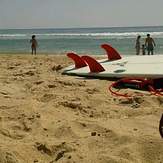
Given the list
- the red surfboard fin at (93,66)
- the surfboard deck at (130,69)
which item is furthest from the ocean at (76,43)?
the red surfboard fin at (93,66)

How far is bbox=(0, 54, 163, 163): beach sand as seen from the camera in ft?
11.4

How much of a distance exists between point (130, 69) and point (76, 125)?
12.0ft

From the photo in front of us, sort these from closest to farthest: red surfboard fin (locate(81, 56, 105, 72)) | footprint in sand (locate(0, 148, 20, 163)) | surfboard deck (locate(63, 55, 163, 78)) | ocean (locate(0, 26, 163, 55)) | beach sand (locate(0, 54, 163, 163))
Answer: footprint in sand (locate(0, 148, 20, 163)) → beach sand (locate(0, 54, 163, 163)) → surfboard deck (locate(63, 55, 163, 78)) → red surfboard fin (locate(81, 56, 105, 72)) → ocean (locate(0, 26, 163, 55))

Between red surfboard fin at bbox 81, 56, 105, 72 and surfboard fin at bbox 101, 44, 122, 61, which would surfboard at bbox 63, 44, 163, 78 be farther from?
surfboard fin at bbox 101, 44, 122, 61

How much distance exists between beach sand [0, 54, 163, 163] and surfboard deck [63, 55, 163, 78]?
828 millimetres

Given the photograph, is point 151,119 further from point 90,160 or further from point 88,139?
point 90,160

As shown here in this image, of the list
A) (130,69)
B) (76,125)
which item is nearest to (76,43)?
(130,69)

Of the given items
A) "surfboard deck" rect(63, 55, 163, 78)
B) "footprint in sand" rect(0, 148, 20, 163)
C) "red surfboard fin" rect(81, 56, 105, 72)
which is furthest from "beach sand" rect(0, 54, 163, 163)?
"red surfboard fin" rect(81, 56, 105, 72)

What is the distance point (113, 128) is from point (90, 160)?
93 cm

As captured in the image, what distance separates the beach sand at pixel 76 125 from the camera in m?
3.47

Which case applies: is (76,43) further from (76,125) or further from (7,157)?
(7,157)

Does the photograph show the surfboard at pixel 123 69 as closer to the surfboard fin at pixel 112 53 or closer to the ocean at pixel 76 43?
the surfboard fin at pixel 112 53

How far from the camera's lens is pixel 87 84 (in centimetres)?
725

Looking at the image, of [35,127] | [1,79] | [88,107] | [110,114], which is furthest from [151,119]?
[1,79]
